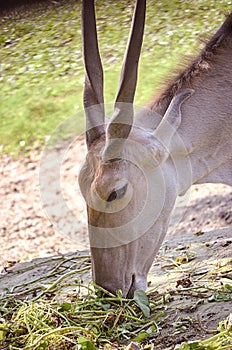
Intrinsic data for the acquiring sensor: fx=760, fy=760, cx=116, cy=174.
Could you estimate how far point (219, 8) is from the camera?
9148mm

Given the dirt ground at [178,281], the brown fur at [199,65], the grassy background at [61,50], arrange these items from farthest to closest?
1. the grassy background at [61,50]
2. the brown fur at [199,65]
3. the dirt ground at [178,281]

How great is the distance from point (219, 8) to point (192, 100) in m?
5.50

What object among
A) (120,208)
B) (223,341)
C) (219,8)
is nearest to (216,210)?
(120,208)

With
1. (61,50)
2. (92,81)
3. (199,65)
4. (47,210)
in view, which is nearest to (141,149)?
(92,81)

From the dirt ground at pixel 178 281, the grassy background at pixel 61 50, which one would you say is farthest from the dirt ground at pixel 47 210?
the dirt ground at pixel 178 281

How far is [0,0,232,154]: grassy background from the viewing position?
860 centimetres

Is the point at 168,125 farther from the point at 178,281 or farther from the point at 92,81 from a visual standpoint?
the point at 178,281

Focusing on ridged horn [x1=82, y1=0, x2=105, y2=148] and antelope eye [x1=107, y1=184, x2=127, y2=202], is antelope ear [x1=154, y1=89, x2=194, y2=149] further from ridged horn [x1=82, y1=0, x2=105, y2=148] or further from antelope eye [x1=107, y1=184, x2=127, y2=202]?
antelope eye [x1=107, y1=184, x2=127, y2=202]

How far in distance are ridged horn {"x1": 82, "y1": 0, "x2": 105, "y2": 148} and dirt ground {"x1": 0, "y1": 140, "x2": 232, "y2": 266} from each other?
225 cm

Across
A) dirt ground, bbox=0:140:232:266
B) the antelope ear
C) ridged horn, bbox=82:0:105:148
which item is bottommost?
dirt ground, bbox=0:140:232:266

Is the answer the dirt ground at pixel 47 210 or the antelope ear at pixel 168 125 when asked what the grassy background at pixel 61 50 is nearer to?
the dirt ground at pixel 47 210

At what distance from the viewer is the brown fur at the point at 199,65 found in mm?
3920

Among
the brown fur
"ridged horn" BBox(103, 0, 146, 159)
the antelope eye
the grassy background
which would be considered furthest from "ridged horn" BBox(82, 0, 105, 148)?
the grassy background

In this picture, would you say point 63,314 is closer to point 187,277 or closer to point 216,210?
point 187,277
